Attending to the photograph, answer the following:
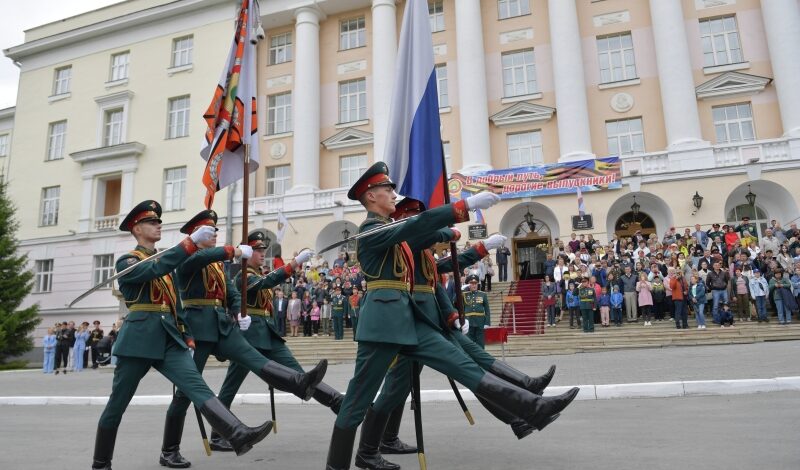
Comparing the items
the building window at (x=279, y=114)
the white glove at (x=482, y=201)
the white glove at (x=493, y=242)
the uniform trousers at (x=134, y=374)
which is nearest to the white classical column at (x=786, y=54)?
the building window at (x=279, y=114)

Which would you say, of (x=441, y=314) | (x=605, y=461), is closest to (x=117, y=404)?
(x=441, y=314)

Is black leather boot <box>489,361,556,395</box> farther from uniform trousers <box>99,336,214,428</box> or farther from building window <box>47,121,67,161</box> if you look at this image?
building window <box>47,121,67,161</box>

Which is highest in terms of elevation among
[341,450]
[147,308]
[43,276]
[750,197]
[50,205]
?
[50,205]

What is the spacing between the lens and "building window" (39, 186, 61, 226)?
34263 millimetres

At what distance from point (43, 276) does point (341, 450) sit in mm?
35664

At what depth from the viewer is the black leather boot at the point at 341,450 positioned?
4.02 metres

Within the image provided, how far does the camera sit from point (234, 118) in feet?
22.1

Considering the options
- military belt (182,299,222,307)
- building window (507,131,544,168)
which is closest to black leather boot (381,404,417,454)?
military belt (182,299,222,307)

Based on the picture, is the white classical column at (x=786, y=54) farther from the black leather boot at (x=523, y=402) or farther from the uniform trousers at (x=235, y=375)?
the black leather boot at (x=523, y=402)

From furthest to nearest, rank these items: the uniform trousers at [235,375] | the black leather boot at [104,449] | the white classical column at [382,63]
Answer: the white classical column at [382,63]
the uniform trousers at [235,375]
the black leather boot at [104,449]

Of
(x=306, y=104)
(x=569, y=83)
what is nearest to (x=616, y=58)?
(x=569, y=83)

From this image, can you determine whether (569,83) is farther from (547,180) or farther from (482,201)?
(482,201)

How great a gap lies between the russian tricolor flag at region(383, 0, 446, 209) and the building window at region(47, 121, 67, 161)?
35.5m

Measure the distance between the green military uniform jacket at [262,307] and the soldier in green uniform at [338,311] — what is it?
41.9 ft
